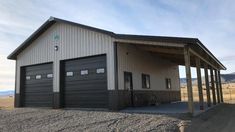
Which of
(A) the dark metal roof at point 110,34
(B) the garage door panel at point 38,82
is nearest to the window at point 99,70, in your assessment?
(A) the dark metal roof at point 110,34

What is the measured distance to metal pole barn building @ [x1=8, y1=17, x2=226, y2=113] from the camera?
13.2m

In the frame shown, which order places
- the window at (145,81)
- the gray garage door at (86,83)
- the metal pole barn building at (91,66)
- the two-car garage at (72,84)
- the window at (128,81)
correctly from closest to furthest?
the metal pole barn building at (91,66) → the gray garage door at (86,83) → the two-car garage at (72,84) → the window at (128,81) → the window at (145,81)

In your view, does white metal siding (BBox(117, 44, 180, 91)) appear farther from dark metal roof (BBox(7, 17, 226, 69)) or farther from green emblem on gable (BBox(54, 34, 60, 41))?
green emblem on gable (BBox(54, 34, 60, 41))

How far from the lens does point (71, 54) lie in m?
15.3

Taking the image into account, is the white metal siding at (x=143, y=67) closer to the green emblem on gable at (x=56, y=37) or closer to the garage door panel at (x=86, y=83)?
the garage door panel at (x=86, y=83)

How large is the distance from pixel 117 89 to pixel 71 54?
4.01 metres

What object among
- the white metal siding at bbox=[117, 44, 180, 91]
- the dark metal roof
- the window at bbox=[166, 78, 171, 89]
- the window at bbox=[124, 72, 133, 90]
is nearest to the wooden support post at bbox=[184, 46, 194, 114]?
the dark metal roof

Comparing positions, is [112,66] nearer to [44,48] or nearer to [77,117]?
[77,117]

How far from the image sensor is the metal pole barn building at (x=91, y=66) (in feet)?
43.2

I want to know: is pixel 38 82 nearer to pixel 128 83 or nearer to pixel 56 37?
pixel 56 37

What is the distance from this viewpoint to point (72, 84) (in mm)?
15219

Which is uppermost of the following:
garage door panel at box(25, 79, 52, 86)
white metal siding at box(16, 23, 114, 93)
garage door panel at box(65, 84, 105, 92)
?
white metal siding at box(16, 23, 114, 93)

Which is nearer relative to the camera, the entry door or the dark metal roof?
the dark metal roof

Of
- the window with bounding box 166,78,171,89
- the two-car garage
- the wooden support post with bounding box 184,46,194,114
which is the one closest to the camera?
the wooden support post with bounding box 184,46,194,114
